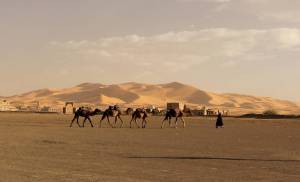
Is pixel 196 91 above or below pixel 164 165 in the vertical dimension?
above

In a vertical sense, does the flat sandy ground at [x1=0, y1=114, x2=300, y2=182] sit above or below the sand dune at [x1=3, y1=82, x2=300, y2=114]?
below

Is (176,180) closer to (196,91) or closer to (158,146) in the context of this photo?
(158,146)

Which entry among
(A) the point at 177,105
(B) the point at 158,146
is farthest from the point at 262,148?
(A) the point at 177,105

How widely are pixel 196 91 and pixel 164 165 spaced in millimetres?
180460

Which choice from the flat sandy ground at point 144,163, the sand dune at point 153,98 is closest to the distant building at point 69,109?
the flat sandy ground at point 144,163

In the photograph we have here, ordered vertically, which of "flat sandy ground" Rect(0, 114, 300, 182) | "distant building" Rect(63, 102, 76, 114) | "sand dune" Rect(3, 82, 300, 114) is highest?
"sand dune" Rect(3, 82, 300, 114)

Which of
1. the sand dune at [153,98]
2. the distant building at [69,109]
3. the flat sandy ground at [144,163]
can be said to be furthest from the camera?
the sand dune at [153,98]

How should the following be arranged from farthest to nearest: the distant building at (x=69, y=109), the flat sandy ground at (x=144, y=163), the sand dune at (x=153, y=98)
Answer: the sand dune at (x=153, y=98), the distant building at (x=69, y=109), the flat sandy ground at (x=144, y=163)

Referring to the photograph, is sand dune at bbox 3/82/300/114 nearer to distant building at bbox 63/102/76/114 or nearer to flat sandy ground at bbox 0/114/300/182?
distant building at bbox 63/102/76/114

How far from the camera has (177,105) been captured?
79.9 metres

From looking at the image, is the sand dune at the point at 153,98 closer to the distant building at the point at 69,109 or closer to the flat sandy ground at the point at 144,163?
the distant building at the point at 69,109

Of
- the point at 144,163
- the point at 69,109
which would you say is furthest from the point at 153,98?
the point at 144,163

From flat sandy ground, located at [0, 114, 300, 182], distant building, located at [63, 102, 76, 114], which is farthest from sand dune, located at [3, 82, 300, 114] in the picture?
flat sandy ground, located at [0, 114, 300, 182]

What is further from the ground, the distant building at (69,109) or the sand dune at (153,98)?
the sand dune at (153,98)
